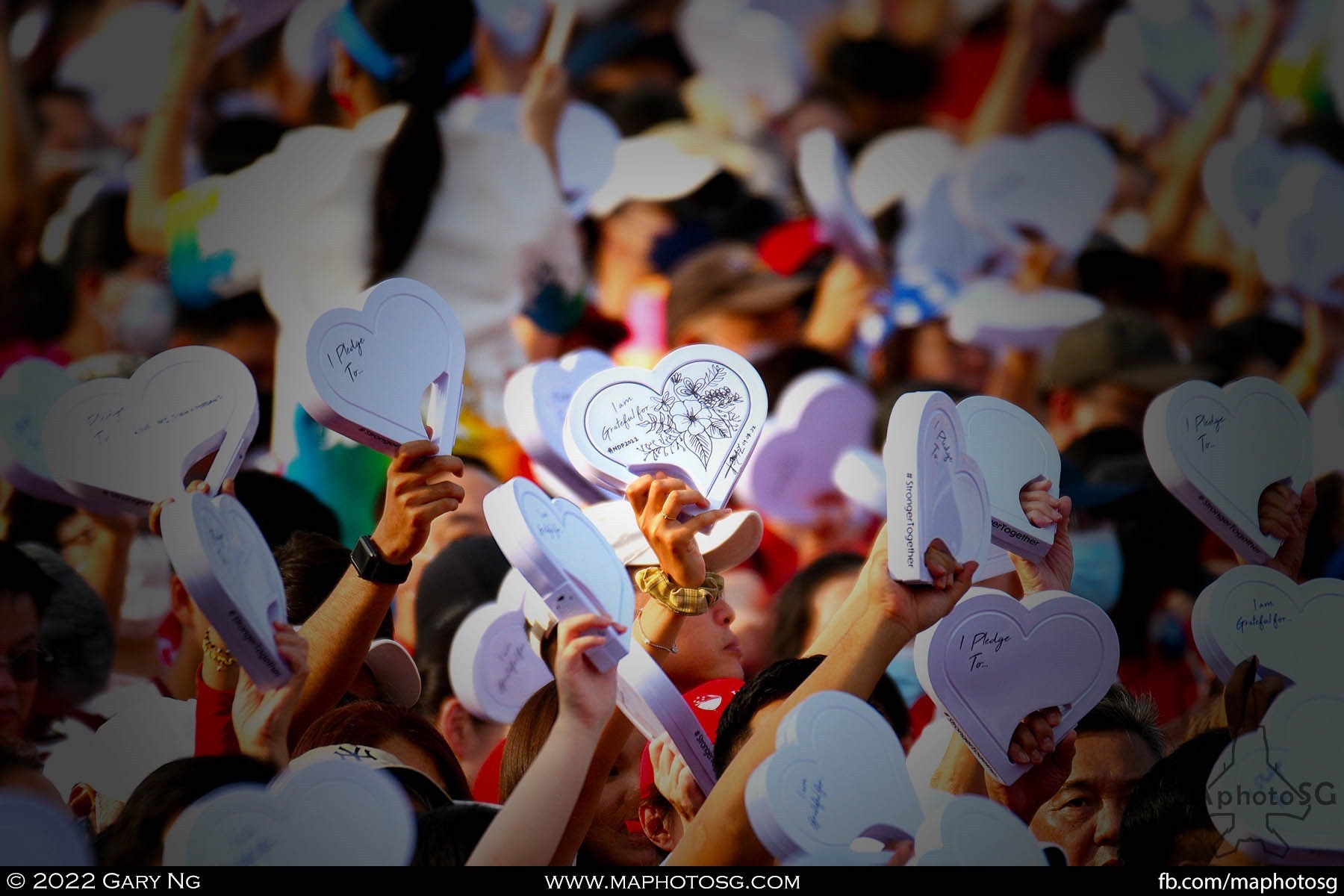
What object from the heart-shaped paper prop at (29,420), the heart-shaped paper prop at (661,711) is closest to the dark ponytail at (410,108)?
the heart-shaped paper prop at (29,420)

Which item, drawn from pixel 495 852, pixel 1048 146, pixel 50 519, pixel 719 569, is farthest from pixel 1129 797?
pixel 1048 146

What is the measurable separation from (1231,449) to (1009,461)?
0.43 meters

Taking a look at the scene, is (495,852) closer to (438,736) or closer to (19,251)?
(438,736)

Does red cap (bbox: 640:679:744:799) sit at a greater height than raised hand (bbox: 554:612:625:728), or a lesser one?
lesser

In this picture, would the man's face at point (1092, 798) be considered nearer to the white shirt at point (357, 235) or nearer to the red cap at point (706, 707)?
the red cap at point (706, 707)

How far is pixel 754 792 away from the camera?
1.70 metres

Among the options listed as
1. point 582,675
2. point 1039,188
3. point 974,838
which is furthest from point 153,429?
point 1039,188

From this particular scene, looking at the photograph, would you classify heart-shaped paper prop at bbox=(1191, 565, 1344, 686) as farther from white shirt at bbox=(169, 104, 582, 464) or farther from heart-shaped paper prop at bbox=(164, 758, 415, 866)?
white shirt at bbox=(169, 104, 582, 464)

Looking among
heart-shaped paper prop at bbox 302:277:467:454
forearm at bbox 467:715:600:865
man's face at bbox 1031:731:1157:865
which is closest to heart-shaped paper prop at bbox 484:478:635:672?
forearm at bbox 467:715:600:865

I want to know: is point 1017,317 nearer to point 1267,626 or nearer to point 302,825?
point 1267,626

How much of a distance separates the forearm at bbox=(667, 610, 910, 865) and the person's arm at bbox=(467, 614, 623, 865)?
0.18 meters

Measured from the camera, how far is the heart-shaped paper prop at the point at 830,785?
5.55 ft

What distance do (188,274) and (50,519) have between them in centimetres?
115

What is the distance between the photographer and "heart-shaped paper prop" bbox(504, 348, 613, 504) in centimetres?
235
